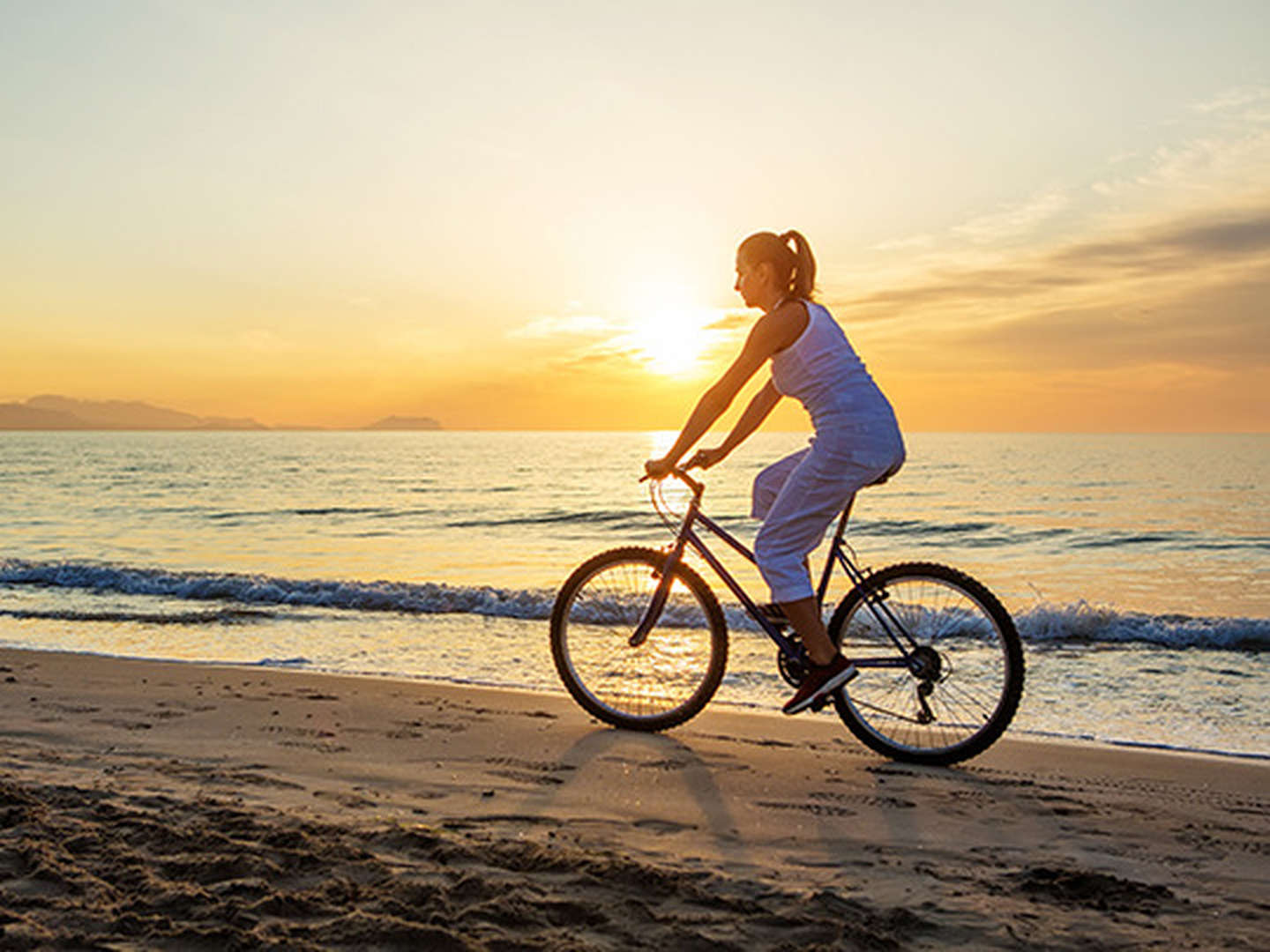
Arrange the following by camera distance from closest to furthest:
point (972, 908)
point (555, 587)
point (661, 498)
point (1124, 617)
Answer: point (972, 908)
point (661, 498)
point (1124, 617)
point (555, 587)

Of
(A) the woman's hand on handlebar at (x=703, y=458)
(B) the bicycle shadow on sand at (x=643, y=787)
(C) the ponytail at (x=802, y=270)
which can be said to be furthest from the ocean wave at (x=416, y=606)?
(C) the ponytail at (x=802, y=270)

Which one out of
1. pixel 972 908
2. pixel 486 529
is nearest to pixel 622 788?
pixel 972 908

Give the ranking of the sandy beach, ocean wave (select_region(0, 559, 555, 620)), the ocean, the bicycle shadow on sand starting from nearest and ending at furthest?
the sandy beach → the bicycle shadow on sand → the ocean → ocean wave (select_region(0, 559, 555, 620))

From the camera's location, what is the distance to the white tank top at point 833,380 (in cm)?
427

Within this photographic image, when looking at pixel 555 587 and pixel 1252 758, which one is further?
pixel 555 587

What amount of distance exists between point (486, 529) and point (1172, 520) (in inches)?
785

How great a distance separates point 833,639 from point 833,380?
1349 mm

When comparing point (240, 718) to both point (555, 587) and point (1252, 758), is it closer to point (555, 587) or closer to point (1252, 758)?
point (1252, 758)

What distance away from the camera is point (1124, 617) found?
10.3m

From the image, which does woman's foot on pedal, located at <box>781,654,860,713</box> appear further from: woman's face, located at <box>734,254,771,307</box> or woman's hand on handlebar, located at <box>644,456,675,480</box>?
woman's face, located at <box>734,254,771,307</box>

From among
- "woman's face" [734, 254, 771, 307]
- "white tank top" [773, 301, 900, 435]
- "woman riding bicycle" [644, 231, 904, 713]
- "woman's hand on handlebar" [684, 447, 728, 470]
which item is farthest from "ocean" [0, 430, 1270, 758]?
"woman's face" [734, 254, 771, 307]

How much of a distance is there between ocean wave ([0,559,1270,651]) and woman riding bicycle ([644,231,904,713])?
5614 millimetres

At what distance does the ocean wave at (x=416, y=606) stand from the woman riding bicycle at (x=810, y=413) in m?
5.61

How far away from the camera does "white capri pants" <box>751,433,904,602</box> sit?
4270 millimetres
